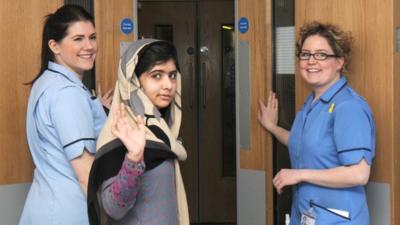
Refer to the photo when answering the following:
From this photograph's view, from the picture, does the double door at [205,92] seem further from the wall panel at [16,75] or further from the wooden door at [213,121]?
the wall panel at [16,75]

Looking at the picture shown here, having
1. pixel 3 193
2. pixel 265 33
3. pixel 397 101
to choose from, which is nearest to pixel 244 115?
pixel 265 33

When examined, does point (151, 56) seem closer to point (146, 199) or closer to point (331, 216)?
point (146, 199)

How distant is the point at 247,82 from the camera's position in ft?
10.9

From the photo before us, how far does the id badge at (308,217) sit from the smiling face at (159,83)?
2.53ft

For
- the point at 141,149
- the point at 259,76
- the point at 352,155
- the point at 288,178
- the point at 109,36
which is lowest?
the point at 288,178

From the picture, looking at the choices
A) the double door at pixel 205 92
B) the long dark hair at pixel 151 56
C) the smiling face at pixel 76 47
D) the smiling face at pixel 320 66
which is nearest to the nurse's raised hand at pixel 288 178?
the smiling face at pixel 320 66

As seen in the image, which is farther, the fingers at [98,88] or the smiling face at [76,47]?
the fingers at [98,88]

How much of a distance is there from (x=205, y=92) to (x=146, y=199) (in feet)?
11.6

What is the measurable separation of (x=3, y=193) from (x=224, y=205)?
289 centimetres

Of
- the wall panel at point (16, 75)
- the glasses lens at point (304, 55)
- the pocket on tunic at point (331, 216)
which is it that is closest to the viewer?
the pocket on tunic at point (331, 216)

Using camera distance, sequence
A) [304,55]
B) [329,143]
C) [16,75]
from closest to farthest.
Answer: [329,143] < [304,55] < [16,75]

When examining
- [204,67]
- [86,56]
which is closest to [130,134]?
[86,56]

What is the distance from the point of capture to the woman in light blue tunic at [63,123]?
2.09 metres

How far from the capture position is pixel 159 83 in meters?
1.84
